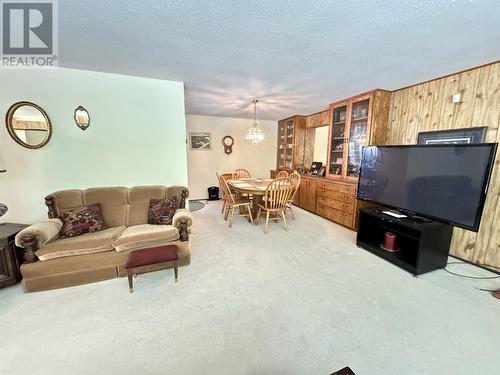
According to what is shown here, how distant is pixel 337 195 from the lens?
3.88m

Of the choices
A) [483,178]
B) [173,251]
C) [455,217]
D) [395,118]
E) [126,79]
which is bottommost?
[173,251]

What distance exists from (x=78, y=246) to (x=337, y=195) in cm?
387

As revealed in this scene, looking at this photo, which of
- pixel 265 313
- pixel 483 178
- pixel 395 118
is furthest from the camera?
pixel 395 118

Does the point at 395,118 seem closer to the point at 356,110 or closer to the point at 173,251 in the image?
the point at 356,110

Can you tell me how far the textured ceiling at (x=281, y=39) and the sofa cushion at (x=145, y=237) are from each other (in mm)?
1949

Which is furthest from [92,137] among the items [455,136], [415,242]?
[455,136]

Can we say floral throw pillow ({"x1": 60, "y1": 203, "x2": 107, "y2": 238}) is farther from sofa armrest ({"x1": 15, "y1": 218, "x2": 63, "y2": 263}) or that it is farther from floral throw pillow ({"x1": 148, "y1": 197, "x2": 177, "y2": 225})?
floral throw pillow ({"x1": 148, "y1": 197, "x2": 177, "y2": 225})

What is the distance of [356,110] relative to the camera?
365 cm

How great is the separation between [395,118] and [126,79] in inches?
163

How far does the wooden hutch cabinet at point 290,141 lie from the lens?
551 centimetres

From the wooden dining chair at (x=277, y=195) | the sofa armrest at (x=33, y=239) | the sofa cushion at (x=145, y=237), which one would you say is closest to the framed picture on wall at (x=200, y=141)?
the wooden dining chair at (x=277, y=195)

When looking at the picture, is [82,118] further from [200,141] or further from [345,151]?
[345,151]

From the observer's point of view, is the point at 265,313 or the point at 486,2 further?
the point at 265,313

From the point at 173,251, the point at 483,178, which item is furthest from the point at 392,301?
the point at 173,251
